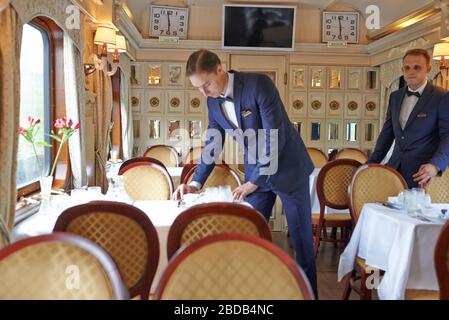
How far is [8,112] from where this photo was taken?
7.70 ft

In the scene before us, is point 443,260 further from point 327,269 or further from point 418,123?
point 327,269

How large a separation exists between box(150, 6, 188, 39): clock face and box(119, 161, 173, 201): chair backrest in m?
4.31

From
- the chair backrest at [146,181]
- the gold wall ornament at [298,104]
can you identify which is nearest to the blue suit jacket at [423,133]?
the chair backrest at [146,181]

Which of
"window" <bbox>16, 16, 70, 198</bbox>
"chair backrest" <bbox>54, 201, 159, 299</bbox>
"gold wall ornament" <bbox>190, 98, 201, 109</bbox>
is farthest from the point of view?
"gold wall ornament" <bbox>190, 98, 201, 109</bbox>

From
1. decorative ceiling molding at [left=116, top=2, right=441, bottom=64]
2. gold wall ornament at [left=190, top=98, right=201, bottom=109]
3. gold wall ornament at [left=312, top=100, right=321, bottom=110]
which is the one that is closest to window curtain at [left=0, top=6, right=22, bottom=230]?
decorative ceiling molding at [left=116, top=2, right=441, bottom=64]

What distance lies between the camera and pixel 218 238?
3.97 feet

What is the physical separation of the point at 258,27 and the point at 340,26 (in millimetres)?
1420

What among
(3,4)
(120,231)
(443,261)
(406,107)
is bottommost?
(443,261)

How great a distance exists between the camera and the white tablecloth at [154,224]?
227 cm

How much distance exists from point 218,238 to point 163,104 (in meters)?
6.32

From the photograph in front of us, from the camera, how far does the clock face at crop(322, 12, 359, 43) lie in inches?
288

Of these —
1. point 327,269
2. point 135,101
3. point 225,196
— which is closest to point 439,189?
point 327,269

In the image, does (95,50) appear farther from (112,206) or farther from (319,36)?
(319,36)

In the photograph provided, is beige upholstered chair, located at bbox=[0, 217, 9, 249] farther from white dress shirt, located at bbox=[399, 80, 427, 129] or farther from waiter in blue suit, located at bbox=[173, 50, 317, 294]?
white dress shirt, located at bbox=[399, 80, 427, 129]
